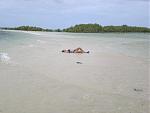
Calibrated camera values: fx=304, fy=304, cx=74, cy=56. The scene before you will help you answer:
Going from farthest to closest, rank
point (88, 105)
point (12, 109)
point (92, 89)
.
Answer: point (92, 89) → point (88, 105) → point (12, 109)

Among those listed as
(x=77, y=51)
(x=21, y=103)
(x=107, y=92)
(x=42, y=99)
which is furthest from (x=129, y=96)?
(x=77, y=51)

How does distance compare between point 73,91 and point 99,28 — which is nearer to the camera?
point 73,91

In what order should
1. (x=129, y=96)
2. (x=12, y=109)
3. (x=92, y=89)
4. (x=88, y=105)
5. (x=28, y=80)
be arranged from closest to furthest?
(x=12, y=109) < (x=88, y=105) < (x=129, y=96) < (x=92, y=89) < (x=28, y=80)

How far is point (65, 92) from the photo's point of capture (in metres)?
10.2

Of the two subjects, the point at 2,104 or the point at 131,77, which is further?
the point at 131,77

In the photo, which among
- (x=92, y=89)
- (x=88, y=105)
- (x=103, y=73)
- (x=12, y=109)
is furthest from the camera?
(x=103, y=73)

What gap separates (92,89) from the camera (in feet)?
35.4

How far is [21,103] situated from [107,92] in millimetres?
3134

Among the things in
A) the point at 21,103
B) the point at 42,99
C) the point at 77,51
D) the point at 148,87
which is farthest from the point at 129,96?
the point at 77,51

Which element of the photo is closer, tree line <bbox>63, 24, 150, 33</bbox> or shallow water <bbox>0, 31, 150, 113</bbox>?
shallow water <bbox>0, 31, 150, 113</bbox>

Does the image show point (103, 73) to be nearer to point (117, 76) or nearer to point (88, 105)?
point (117, 76)

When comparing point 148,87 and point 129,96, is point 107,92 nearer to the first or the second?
point 129,96

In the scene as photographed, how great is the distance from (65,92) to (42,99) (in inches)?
48.0

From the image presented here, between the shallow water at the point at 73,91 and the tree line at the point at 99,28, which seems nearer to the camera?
the shallow water at the point at 73,91
